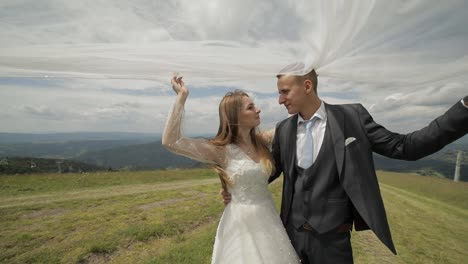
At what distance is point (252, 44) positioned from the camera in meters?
3.51

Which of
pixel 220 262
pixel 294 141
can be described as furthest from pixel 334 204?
pixel 220 262

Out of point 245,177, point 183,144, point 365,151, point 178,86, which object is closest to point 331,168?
point 365,151

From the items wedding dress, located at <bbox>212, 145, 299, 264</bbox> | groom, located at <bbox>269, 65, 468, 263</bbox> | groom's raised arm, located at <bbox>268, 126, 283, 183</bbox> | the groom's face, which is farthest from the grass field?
the groom's face

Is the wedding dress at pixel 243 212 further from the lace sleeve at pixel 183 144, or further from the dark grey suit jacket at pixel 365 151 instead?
the dark grey suit jacket at pixel 365 151

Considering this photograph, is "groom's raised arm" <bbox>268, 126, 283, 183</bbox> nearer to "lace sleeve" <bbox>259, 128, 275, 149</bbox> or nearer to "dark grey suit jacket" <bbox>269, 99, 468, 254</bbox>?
"lace sleeve" <bbox>259, 128, 275, 149</bbox>

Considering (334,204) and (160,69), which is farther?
(160,69)

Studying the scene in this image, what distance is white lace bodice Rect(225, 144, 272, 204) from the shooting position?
4.25m

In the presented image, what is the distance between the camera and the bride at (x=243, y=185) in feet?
12.9

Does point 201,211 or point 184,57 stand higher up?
point 184,57

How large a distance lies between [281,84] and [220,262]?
2.32 metres

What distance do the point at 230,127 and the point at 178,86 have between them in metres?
1.02

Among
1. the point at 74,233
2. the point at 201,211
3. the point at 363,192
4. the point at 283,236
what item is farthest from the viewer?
the point at 201,211

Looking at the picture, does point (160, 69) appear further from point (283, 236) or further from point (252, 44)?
point (283, 236)

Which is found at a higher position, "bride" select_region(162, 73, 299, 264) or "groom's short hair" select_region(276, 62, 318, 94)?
"groom's short hair" select_region(276, 62, 318, 94)
